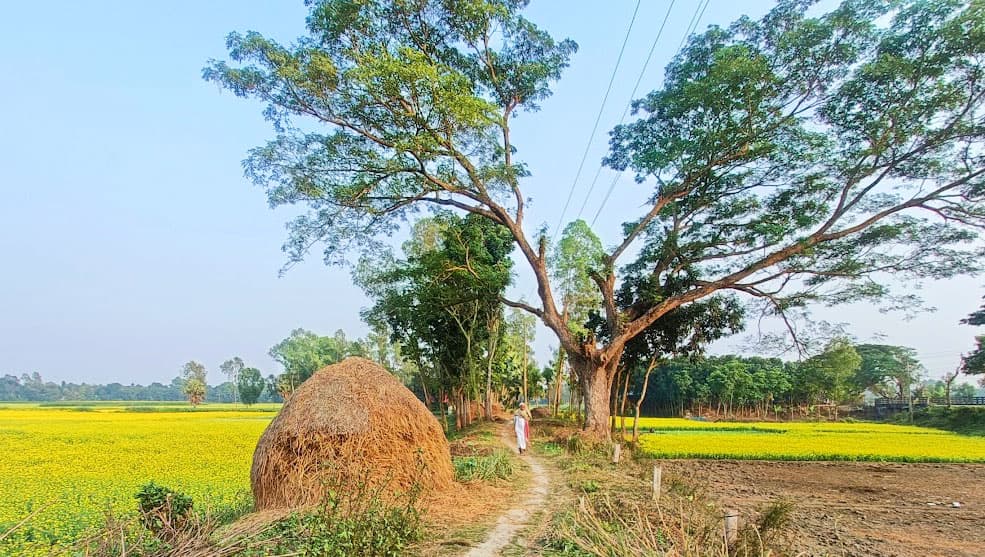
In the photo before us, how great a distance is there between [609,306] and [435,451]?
999cm

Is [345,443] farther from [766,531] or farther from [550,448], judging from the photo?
[550,448]

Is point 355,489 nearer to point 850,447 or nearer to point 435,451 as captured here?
point 435,451

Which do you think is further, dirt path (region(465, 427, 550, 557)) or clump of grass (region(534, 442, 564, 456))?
clump of grass (region(534, 442, 564, 456))

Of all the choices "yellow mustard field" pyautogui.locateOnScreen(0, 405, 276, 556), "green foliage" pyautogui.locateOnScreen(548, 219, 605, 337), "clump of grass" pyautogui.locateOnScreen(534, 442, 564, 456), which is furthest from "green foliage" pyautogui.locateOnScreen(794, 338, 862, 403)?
"yellow mustard field" pyautogui.locateOnScreen(0, 405, 276, 556)

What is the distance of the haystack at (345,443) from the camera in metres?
6.39

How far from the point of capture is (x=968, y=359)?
32188 mm

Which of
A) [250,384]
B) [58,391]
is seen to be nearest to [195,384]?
[250,384]

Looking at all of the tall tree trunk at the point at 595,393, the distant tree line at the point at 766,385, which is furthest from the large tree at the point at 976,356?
the tall tree trunk at the point at 595,393

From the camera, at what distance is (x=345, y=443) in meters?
6.66

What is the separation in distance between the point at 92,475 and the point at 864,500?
17.0 meters

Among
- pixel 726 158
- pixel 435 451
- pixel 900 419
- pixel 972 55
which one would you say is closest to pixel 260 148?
pixel 435 451

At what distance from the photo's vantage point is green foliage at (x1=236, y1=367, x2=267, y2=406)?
72000mm

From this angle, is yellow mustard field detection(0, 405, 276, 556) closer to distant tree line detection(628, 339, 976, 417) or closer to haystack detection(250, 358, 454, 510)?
haystack detection(250, 358, 454, 510)

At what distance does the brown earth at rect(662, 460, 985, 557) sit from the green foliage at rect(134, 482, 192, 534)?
559cm
